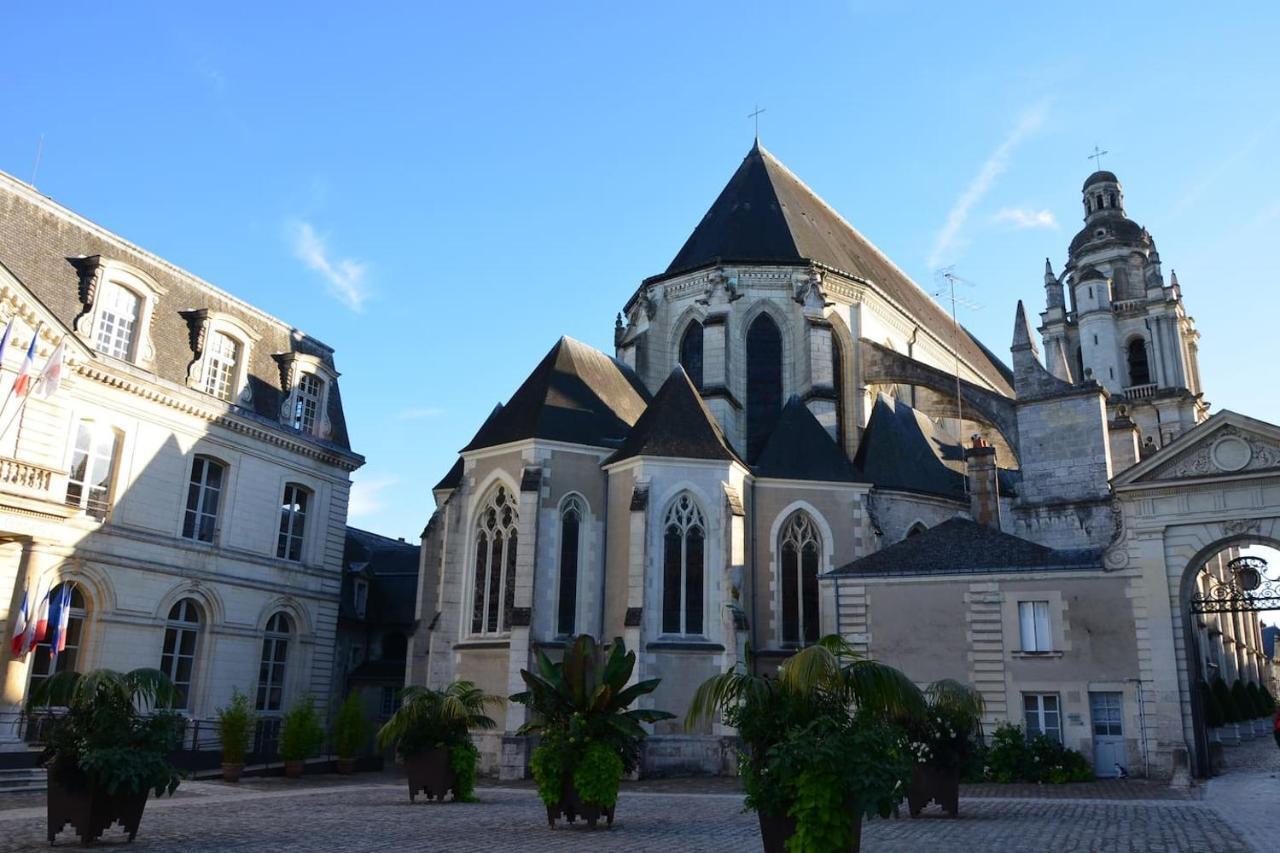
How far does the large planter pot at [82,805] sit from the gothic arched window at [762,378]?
19.6m

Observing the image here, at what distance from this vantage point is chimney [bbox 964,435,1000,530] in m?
23.9

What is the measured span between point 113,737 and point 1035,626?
15.1m

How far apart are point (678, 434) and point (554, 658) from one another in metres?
5.47

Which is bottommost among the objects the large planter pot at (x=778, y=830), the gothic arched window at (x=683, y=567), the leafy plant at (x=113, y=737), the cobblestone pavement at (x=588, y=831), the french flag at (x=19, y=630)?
the cobblestone pavement at (x=588, y=831)

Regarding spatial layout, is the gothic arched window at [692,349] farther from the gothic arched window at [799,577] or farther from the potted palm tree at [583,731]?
the potted palm tree at [583,731]

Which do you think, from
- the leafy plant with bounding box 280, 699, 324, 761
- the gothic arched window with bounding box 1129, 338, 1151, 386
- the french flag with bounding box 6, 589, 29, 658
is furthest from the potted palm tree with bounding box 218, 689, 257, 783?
the gothic arched window with bounding box 1129, 338, 1151, 386

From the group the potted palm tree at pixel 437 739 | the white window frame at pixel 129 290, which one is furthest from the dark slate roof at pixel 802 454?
the white window frame at pixel 129 290

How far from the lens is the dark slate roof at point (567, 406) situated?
22.3m

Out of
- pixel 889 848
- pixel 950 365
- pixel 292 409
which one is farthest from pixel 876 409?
pixel 889 848

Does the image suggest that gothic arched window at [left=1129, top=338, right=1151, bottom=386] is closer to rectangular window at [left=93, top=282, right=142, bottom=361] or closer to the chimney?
the chimney

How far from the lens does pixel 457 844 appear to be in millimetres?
9508

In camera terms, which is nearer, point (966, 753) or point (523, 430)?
point (966, 753)

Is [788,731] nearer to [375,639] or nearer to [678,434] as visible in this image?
[678,434]

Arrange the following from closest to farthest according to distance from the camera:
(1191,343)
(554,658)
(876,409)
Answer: (554,658), (876,409), (1191,343)
